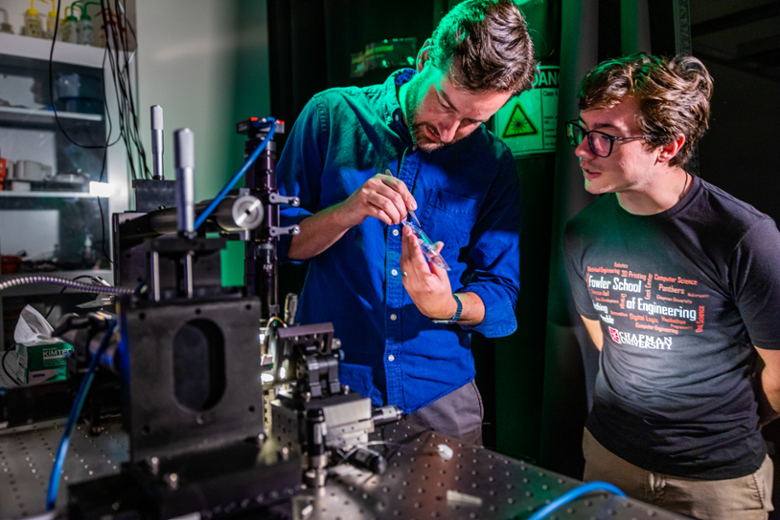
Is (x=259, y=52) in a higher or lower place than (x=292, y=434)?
higher

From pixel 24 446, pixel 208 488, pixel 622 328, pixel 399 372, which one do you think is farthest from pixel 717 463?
pixel 24 446

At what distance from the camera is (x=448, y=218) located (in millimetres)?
1419

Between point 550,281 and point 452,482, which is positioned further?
point 550,281

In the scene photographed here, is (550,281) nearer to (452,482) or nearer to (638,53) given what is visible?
(638,53)

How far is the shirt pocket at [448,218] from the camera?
1.41 meters

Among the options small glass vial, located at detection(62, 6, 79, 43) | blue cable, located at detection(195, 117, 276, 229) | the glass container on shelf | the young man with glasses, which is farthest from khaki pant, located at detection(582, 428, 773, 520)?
small glass vial, located at detection(62, 6, 79, 43)

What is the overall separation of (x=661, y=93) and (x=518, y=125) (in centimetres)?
58

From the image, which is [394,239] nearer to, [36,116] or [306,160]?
[306,160]

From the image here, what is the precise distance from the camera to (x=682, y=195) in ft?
4.64

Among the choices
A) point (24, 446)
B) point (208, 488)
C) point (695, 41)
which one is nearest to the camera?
point (208, 488)

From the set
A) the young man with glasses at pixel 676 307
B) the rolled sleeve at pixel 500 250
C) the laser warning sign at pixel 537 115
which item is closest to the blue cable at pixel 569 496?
the rolled sleeve at pixel 500 250

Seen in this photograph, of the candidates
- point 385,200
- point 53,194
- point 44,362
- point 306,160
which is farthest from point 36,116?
point 385,200

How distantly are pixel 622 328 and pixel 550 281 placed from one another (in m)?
0.34

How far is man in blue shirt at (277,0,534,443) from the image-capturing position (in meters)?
1.23
